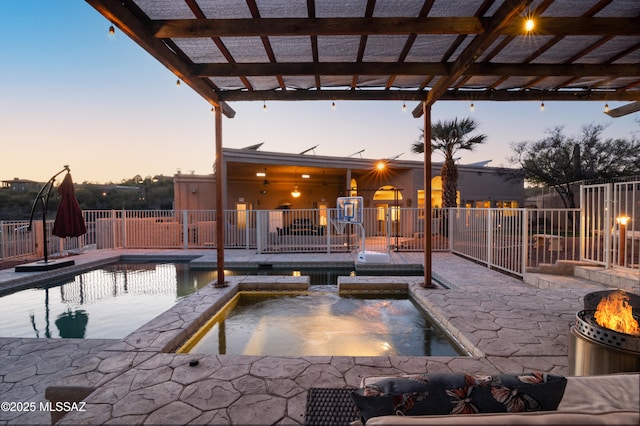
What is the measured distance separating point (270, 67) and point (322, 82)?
102 cm

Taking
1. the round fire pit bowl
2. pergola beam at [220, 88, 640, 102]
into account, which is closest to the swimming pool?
pergola beam at [220, 88, 640, 102]

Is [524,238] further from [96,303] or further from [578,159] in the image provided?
[578,159]

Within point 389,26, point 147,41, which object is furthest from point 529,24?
point 147,41

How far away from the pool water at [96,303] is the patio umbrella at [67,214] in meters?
1.27

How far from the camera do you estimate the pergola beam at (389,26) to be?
3.10 meters

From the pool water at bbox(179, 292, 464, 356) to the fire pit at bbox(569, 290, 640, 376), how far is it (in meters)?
1.57

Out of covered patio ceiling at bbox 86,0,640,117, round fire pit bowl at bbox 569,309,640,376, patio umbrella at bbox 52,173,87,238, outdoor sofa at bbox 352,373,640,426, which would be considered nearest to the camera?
outdoor sofa at bbox 352,373,640,426

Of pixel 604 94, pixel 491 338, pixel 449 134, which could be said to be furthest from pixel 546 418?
pixel 449 134

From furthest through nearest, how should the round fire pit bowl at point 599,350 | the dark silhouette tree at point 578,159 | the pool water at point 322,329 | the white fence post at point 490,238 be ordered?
the dark silhouette tree at point 578,159 < the white fence post at point 490,238 < the pool water at point 322,329 < the round fire pit bowl at point 599,350

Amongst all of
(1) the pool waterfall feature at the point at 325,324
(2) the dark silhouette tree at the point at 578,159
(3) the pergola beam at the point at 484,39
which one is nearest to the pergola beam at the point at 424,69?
(3) the pergola beam at the point at 484,39

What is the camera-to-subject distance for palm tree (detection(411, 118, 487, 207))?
12.3 metres

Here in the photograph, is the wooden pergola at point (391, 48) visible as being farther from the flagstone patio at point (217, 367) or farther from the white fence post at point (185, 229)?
the white fence post at point (185, 229)

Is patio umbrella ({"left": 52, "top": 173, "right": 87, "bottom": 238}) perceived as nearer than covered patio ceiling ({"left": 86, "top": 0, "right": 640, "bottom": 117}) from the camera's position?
No

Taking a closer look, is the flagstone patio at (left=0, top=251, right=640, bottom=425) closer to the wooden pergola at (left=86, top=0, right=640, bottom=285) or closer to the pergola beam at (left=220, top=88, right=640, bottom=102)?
the wooden pergola at (left=86, top=0, right=640, bottom=285)
